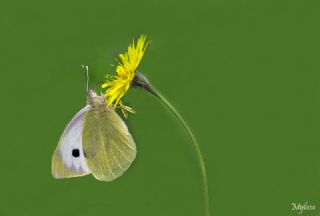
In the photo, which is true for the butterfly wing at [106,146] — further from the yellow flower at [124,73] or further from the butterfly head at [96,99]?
the yellow flower at [124,73]

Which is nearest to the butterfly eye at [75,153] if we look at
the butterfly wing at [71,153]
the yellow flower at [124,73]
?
the butterfly wing at [71,153]

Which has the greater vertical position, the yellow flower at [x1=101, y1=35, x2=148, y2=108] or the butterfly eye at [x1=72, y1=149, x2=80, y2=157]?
the yellow flower at [x1=101, y1=35, x2=148, y2=108]

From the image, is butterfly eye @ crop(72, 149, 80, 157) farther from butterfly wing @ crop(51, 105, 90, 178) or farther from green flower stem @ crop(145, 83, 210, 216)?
green flower stem @ crop(145, 83, 210, 216)

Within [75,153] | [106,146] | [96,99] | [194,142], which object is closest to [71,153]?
[75,153]

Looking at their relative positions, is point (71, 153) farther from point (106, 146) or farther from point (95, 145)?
A: point (106, 146)

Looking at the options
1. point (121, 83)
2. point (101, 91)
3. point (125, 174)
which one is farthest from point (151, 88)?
point (125, 174)

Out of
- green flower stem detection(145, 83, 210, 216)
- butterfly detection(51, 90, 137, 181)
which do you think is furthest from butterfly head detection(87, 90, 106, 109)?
green flower stem detection(145, 83, 210, 216)

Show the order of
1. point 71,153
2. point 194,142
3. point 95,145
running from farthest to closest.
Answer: point 95,145 < point 71,153 < point 194,142
